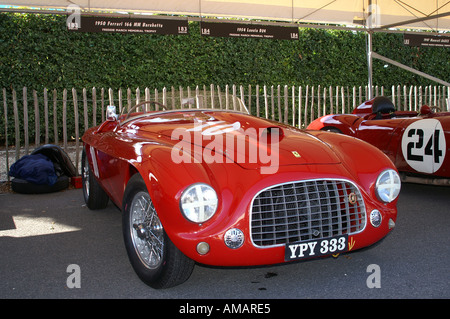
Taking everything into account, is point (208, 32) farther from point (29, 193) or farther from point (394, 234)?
point (394, 234)

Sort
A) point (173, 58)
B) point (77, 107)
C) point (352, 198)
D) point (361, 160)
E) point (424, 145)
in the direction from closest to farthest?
point (352, 198) < point (361, 160) < point (424, 145) < point (77, 107) < point (173, 58)

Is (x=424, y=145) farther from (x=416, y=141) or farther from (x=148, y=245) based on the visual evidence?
(x=148, y=245)

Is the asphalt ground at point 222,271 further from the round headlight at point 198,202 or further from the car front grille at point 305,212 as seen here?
the round headlight at point 198,202

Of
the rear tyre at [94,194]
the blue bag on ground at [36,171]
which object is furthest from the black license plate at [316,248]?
the blue bag on ground at [36,171]

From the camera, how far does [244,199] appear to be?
101 inches

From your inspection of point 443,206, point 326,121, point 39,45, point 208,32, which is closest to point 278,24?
point 208,32

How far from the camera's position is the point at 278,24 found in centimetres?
949

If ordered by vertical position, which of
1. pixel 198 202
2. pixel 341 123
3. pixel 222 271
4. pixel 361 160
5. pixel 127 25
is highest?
pixel 127 25

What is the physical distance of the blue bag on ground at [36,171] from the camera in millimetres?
6016

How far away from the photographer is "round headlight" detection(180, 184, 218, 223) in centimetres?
250

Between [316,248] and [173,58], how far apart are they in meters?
9.05

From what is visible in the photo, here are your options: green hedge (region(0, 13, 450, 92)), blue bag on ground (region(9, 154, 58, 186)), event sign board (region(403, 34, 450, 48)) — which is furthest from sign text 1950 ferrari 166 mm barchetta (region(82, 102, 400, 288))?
event sign board (region(403, 34, 450, 48))

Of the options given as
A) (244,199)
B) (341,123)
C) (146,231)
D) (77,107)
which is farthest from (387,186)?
(77,107)

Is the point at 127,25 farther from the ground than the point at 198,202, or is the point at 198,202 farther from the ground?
the point at 127,25
